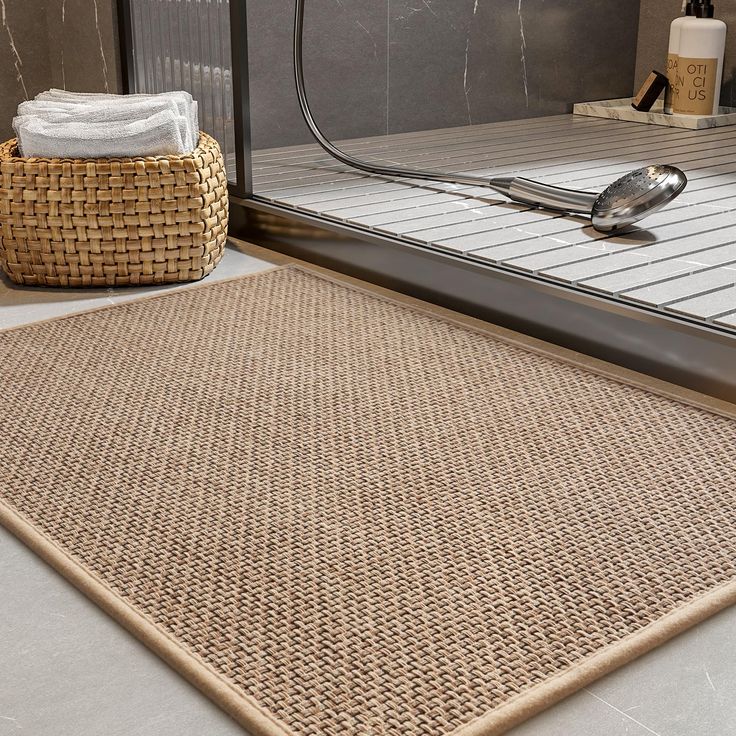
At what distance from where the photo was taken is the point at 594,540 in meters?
0.91

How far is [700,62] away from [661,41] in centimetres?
40

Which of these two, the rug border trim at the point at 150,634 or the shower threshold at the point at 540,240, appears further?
the shower threshold at the point at 540,240

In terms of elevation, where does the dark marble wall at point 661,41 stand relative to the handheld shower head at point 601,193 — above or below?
above

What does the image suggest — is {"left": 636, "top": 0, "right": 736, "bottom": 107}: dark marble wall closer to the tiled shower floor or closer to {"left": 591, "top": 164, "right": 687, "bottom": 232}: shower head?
the tiled shower floor

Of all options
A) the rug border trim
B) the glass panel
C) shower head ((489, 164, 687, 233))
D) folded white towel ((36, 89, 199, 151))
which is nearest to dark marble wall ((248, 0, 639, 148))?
the glass panel

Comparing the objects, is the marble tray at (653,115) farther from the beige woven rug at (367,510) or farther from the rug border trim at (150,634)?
the rug border trim at (150,634)

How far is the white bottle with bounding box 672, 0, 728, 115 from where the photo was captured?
2367 millimetres

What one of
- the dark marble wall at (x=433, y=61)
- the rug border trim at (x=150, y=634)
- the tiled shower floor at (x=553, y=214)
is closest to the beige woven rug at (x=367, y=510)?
the rug border trim at (x=150, y=634)

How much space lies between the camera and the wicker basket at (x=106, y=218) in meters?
1.56

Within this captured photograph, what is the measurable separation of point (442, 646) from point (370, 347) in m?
0.64

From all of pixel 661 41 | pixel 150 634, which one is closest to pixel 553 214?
pixel 150 634

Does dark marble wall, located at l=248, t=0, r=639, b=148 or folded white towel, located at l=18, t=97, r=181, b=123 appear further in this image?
dark marble wall, located at l=248, t=0, r=639, b=148

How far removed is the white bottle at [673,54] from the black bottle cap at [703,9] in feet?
0.05

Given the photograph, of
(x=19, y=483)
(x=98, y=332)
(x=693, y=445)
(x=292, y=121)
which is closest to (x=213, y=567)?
(x=19, y=483)
